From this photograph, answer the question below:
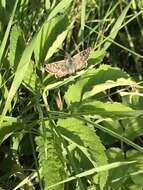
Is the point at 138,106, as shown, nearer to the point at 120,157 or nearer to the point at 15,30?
the point at 120,157

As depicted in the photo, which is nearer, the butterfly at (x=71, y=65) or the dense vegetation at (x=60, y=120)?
the dense vegetation at (x=60, y=120)

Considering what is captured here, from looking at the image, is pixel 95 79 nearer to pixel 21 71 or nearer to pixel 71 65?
pixel 71 65

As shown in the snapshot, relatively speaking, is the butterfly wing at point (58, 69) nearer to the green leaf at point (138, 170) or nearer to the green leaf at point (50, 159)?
the green leaf at point (50, 159)

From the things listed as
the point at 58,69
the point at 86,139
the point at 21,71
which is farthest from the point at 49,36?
the point at 86,139

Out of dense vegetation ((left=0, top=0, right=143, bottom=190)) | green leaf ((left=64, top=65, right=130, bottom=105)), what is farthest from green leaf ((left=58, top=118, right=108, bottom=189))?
green leaf ((left=64, top=65, right=130, bottom=105))

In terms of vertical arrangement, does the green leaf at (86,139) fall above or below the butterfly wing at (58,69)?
below

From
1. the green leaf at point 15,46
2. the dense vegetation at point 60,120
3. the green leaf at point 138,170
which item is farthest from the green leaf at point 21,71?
the green leaf at point 138,170

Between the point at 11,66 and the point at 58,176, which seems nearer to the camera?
the point at 58,176

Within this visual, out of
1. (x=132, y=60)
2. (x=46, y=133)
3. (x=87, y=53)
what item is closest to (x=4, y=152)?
(x=46, y=133)
